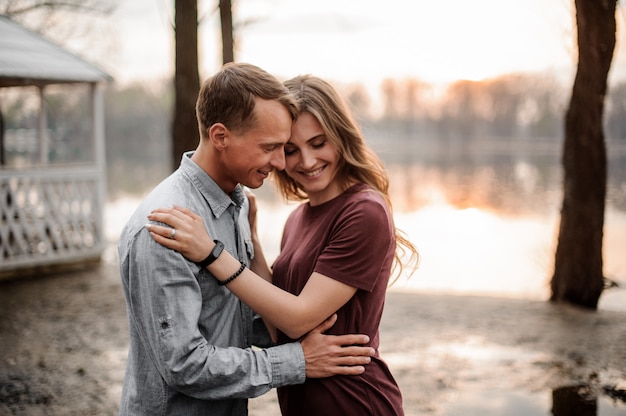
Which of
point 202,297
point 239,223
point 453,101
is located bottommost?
point 202,297

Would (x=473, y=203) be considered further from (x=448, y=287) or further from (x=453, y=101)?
(x=453, y=101)

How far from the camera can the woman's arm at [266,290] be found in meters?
2.32

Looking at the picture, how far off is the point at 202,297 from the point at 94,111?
38.7 feet

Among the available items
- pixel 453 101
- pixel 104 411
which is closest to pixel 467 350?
pixel 104 411

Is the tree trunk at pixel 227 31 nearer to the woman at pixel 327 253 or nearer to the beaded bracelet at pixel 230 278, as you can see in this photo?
the woman at pixel 327 253

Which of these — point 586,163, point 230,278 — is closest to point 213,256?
point 230,278

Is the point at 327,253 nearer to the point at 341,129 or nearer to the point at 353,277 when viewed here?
the point at 353,277

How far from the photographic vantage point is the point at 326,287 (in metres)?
2.56

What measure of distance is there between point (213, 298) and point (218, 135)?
1.98 ft

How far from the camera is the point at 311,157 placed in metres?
2.81

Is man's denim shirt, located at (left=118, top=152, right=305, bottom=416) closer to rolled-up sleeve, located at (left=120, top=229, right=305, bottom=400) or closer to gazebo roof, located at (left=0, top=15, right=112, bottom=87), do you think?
rolled-up sleeve, located at (left=120, top=229, right=305, bottom=400)

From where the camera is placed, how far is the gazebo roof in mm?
11578

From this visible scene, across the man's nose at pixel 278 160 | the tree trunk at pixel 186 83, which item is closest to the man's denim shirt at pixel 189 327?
the man's nose at pixel 278 160

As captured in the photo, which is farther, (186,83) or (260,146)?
(186,83)
